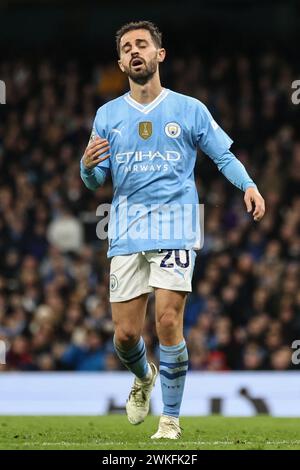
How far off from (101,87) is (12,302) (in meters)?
6.59

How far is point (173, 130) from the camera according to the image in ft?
26.3

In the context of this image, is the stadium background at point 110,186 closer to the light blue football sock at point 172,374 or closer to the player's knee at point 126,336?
the player's knee at point 126,336

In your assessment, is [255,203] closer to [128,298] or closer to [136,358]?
[128,298]

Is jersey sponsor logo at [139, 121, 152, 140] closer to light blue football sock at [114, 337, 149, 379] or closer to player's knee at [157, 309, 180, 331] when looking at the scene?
player's knee at [157, 309, 180, 331]

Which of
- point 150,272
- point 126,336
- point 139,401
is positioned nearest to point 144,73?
point 150,272

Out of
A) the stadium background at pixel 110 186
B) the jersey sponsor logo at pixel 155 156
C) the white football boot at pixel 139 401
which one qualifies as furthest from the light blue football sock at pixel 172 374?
the stadium background at pixel 110 186

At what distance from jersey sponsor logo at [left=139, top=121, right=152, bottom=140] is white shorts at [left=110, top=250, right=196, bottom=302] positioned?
81cm

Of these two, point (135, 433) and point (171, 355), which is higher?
point (171, 355)

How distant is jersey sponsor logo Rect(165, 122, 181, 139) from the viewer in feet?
26.2

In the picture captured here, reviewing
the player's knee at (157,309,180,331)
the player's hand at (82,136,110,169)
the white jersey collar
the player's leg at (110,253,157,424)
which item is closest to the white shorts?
the player's leg at (110,253,157,424)

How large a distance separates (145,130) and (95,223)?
33.8 ft

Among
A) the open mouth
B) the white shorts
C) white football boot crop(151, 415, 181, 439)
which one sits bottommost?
white football boot crop(151, 415, 181, 439)

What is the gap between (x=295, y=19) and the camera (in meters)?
23.5

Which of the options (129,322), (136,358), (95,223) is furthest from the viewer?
(95,223)
